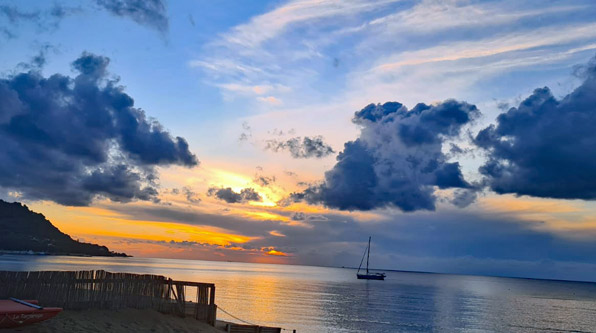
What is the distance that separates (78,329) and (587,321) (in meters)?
102

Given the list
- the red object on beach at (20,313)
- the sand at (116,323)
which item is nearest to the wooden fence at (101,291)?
the sand at (116,323)

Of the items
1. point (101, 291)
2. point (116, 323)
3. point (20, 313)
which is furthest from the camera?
point (101, 291)

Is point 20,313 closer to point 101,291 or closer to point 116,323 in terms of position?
point 116,323

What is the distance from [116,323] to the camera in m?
28.0

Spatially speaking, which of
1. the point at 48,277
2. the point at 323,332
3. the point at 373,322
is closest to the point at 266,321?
the point at 323,332

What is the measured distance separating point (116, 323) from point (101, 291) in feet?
7.79

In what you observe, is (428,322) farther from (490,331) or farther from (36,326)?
(36,326)

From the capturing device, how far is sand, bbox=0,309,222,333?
24839mm

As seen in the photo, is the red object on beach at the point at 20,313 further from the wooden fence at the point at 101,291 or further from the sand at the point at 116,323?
the wooden fence at the point at 101,291

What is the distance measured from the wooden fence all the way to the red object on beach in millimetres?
2410

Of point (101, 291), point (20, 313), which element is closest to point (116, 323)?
point (101, 291)

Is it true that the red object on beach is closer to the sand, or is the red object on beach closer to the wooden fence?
the sand

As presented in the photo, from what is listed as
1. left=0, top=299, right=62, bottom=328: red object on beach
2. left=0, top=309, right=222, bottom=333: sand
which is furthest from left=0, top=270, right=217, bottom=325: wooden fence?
left=0, top=299, right=62, bottom=328: red object on beach

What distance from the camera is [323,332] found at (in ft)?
186
